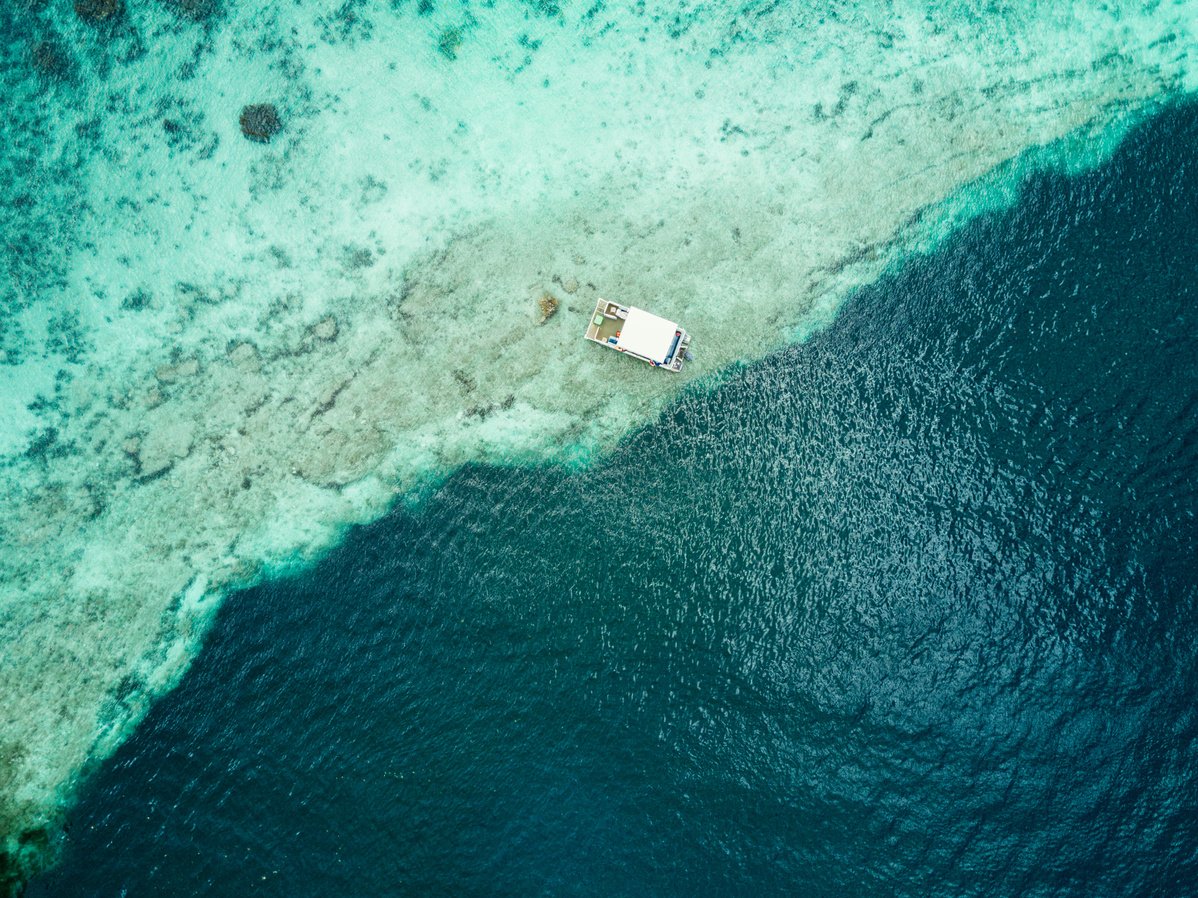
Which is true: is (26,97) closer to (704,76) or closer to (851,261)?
(704,76)

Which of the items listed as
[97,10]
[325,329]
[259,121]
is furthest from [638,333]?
[97,10]

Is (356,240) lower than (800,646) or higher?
higher

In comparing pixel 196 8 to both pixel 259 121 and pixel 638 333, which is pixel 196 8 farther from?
pixel 638 333

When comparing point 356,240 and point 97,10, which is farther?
point 356,240

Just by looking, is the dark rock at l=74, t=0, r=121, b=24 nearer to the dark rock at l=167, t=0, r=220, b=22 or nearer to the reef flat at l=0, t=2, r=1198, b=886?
the reef flat at l=0, t=2, r=1198, b=886

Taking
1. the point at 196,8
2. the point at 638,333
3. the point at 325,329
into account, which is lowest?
the point at 325,329

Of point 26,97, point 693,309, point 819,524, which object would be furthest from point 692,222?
point 26,97
